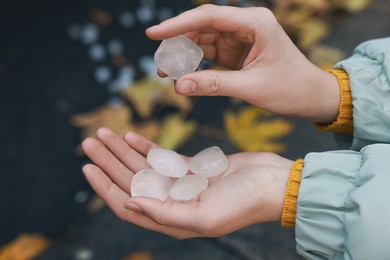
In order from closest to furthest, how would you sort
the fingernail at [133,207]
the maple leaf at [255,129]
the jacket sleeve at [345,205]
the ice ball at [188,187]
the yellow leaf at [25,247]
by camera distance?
1. the jacket sleeve at [345,205]
2. the fingernail at [133,207]
3. the ice ball at [188,187]
4. the yellow leaf at [25,247]
5. the maple leaf at [255,129]

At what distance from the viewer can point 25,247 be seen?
1780 mm

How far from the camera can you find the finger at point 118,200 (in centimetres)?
123

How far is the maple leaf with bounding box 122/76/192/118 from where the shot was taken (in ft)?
7.12

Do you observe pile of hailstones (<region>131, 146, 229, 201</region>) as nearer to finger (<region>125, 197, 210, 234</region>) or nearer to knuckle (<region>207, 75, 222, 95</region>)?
finger (<region>125, 197, 210, 234</region>)

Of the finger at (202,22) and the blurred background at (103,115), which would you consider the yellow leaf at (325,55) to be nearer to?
the blurred background at (103,115)

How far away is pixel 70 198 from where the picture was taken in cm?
193

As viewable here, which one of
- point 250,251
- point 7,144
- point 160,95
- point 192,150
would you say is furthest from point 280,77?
point 7,144

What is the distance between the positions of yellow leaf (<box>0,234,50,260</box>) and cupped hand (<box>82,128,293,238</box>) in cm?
61

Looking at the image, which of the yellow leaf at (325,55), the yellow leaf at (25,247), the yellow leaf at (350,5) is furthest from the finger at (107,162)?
the yellow leaf at (350,5)

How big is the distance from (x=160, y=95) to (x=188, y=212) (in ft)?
3.72

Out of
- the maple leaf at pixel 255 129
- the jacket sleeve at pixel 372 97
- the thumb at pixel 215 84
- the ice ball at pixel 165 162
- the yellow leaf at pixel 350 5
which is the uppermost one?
the thumb at pixel 215 84

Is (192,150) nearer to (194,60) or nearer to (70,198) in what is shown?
(70,198)

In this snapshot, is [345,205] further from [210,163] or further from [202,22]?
[202,22]

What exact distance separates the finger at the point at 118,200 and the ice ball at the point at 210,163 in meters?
0.17
